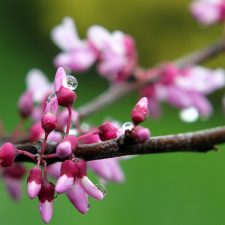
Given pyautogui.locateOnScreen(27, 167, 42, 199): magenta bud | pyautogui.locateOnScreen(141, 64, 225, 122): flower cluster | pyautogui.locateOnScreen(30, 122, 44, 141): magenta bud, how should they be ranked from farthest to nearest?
pyautogui.locateOnScreen(141, 64, 225, 122): flower cluster < pyautogui.locateOnScreen(30, 122, 44, 141): magenta bud < pyautogui.locateOnScreen(27, 167, 42, 199): magenta bud

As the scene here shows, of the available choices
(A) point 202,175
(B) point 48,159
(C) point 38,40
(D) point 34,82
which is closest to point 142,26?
(C) point 38,40

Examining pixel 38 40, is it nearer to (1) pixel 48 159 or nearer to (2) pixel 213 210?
(2) pixel 213 210

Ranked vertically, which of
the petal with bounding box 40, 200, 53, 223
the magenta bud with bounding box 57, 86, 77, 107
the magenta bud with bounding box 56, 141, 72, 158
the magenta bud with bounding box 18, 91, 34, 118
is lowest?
the petal with bounding box 40, 200, 53, 223

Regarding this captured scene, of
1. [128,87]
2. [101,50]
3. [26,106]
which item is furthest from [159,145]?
[101,50]

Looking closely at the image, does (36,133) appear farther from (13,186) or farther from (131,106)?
(131,106)

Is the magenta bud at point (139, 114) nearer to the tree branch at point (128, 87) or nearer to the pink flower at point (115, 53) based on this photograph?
the tree branch at point (128, 87)

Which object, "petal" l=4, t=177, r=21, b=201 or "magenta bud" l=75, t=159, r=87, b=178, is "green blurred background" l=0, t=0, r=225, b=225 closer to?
"petal" l=4, t=177, r=21, b=201

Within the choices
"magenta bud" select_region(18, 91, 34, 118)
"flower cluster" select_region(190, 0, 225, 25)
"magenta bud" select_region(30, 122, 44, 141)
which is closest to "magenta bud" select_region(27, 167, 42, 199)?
"magenta bud" select_region(30, 122, 44, 141)
